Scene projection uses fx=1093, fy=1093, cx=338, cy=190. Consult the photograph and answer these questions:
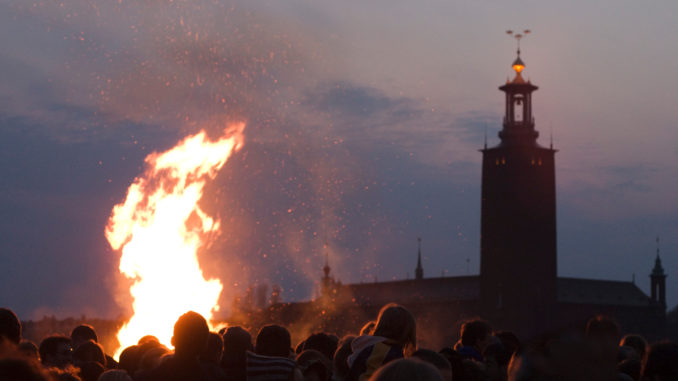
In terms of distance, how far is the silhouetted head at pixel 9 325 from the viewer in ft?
31.9

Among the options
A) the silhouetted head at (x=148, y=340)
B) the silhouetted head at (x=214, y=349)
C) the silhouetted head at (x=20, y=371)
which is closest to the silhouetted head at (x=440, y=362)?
the silhouetted head at (x=214, y=349)

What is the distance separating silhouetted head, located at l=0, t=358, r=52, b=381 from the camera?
4.73m

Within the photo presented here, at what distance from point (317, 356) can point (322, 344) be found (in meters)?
1.48

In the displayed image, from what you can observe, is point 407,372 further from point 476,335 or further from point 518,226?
point 518,226

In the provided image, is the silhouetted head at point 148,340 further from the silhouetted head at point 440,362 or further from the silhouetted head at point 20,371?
the silhouetted head at point 20,371

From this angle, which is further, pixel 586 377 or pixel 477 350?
pixel 477 350

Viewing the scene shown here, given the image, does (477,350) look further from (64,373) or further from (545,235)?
(545,235)

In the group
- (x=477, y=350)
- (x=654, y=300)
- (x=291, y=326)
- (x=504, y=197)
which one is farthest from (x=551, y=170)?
(x=477, y=350)

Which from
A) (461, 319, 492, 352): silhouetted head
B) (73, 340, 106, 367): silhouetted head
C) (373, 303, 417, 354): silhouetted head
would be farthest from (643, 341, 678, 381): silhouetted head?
(73, 340, 106, 367): silhouetted head

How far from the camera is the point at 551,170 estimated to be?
120 m

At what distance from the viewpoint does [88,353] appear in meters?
12.0

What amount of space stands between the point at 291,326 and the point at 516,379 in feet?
426

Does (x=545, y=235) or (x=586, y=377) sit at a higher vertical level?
(x=545, y=235)

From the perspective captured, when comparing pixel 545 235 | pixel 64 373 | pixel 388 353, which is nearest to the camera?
pixel 64 373
